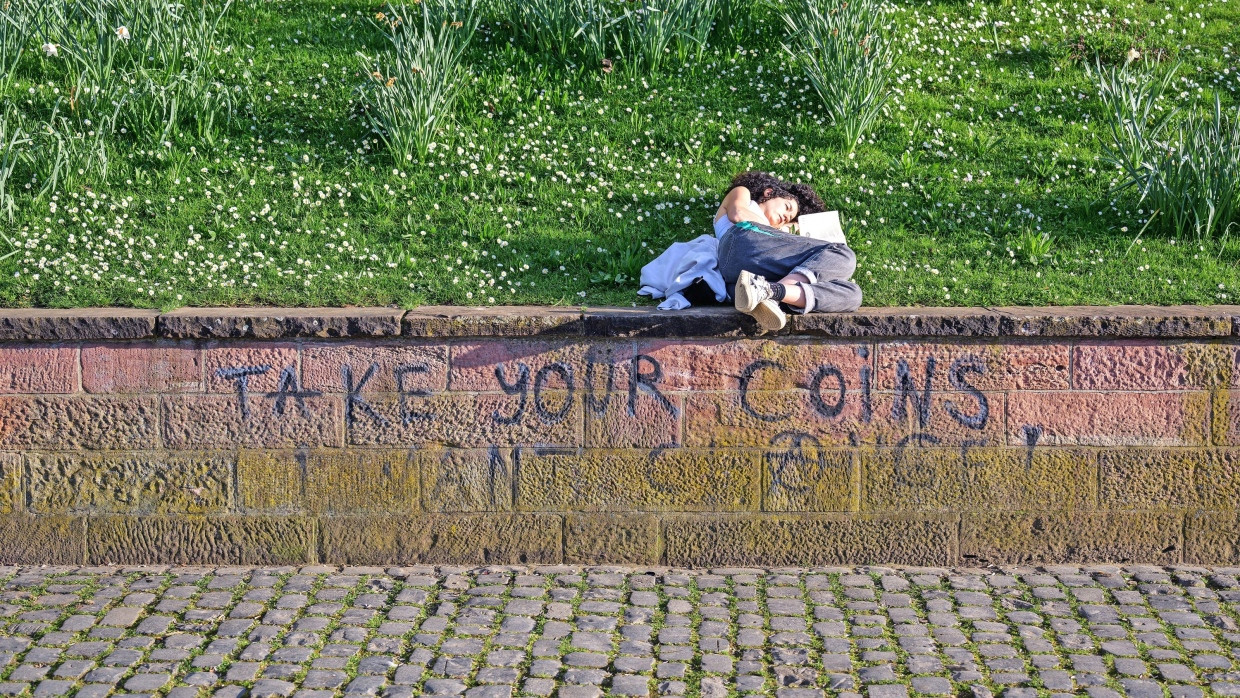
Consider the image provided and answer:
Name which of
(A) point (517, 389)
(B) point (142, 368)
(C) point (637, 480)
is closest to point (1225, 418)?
(C) point (637, 480)

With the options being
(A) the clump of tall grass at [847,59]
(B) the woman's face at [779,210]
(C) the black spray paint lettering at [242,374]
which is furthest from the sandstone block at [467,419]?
(A) the clump of tall grass at [847,59]

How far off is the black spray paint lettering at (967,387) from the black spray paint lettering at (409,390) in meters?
1.95

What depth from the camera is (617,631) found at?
3.77 meters

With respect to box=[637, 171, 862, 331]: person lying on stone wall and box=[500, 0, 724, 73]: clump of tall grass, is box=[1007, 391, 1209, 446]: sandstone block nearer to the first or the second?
box=[637, 171, 862, 331]: person lying on stone wall

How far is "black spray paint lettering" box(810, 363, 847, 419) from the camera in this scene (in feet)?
14.5

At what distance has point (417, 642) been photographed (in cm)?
364

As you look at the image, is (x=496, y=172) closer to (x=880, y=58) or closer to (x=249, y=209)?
(x=249, y=209)

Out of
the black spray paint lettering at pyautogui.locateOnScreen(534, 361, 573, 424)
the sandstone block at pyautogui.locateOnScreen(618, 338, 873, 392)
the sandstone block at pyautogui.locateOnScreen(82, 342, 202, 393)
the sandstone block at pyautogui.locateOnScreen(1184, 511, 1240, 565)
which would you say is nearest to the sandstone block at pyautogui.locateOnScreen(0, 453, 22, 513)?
the sandstone block at pyautogui.locateOnScreen(82, 342, 202, 393)

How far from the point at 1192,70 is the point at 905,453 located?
4.17 meters

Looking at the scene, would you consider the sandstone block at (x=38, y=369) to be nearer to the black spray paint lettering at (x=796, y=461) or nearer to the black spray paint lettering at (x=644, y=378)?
the black spray paint lettering at (x=644, y=378)

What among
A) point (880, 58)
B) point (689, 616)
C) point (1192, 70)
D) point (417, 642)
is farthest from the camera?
point (1192, 70)

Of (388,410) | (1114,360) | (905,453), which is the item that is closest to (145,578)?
(388,410)

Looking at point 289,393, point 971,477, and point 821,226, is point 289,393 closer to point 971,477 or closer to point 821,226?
point 821,226

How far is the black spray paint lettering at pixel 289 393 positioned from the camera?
4398mm
